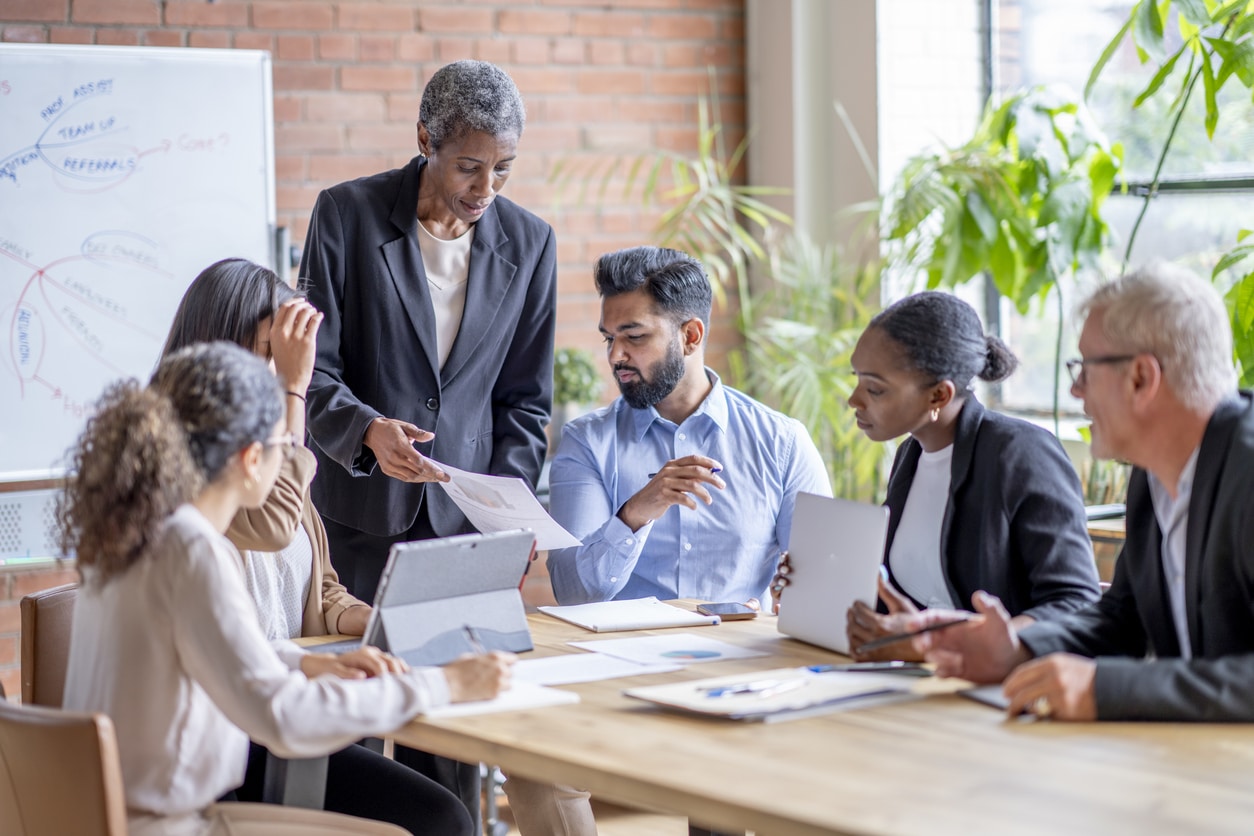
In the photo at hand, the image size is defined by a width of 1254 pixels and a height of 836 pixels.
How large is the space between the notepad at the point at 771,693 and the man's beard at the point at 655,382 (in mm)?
891

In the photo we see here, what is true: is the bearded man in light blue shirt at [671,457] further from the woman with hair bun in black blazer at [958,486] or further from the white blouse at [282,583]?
the white blouse at [282,583]

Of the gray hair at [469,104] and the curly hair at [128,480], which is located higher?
the gray hair at [469,104]

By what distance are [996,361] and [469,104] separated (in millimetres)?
1086

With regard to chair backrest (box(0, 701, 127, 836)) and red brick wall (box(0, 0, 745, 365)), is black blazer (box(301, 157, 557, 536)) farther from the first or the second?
red brick wall (box(0, 0, 745, 365))

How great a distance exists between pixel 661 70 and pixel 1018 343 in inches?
59.7

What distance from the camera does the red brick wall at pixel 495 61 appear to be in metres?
4.11

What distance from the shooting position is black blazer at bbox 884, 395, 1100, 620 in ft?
7.14

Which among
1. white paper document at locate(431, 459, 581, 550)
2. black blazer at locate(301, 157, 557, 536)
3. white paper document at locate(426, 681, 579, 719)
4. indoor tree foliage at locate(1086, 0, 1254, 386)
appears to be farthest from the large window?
white paper document at locate(426, 681, 579, 719)

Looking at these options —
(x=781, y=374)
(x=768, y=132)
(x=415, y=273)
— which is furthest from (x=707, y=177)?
(x=415, y=273)

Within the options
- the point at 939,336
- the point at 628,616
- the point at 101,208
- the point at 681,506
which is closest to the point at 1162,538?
the point at 939,336

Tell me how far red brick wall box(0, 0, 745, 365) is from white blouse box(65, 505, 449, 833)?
8.66ft

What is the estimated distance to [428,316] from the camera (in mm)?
2877

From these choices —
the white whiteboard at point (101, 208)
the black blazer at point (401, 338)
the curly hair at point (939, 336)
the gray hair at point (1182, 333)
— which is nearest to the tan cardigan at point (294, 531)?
the black blazer at point (401, 338)

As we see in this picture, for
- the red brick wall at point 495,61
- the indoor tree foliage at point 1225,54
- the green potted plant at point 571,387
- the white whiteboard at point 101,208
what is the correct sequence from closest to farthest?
the indoor tree foliage at point 1225,54
the white whiteboard at point 101,208
the red brick wall at point 495,61
the green potted plant at point 571,387
